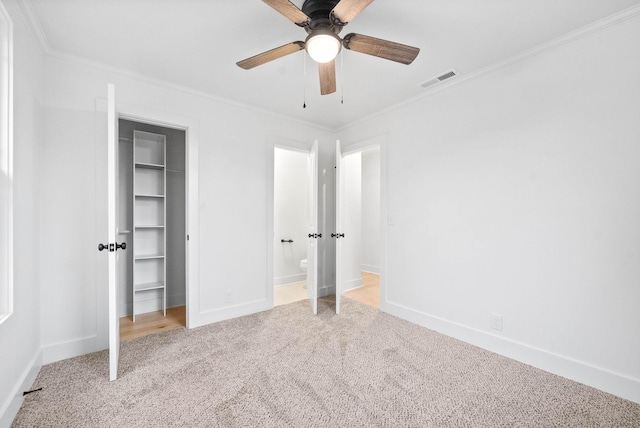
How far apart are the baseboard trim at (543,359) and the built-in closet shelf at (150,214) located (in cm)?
315

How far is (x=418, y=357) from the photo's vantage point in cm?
240

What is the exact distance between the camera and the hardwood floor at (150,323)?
2.92m

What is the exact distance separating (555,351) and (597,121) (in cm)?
168

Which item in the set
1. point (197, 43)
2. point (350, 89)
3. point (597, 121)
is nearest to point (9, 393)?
point (197, 43)

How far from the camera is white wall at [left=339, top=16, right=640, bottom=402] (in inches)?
74.8

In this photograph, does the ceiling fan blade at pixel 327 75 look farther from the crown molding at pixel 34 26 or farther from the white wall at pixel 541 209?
the crown molding at pixel 34 26

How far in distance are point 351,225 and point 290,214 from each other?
113cm

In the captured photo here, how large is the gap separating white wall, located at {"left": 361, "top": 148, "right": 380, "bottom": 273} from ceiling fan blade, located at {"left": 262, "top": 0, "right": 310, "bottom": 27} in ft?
14.0

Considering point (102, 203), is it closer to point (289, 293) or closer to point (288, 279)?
point (289, 293)

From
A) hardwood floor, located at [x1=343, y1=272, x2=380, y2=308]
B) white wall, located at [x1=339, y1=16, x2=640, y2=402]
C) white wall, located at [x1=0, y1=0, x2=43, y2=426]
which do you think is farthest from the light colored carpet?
hardwood floor, located at [x1=343, y1=272, x2=380, y2=308]

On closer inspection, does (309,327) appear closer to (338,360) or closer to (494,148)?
(338,360)

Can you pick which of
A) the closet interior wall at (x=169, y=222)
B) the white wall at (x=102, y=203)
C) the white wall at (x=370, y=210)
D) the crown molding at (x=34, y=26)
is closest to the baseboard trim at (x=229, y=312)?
the white wall at (x=102, y=203)

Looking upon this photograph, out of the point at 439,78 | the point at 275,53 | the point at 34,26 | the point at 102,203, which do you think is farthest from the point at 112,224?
the point at 439,78

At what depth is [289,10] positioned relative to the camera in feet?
5.04
